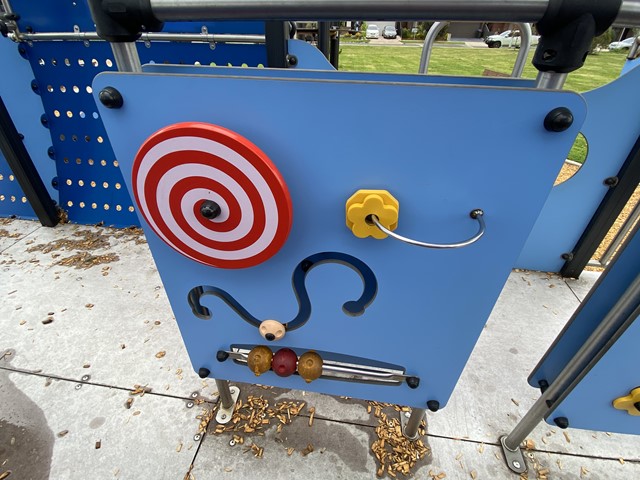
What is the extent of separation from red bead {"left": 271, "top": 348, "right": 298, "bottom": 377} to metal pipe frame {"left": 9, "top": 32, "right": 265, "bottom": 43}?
1546 millimetres

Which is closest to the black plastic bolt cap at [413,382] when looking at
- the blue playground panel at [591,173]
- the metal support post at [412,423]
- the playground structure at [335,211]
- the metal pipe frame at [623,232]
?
the playground structure at [335,211]

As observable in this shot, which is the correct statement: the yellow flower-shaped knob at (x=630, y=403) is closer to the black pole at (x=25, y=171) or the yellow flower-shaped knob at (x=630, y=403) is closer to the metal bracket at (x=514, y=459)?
the metal bracket at (x=514, y=459)

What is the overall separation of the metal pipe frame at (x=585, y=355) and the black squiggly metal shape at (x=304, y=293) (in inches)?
23.8

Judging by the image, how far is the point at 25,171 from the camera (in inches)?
92.4

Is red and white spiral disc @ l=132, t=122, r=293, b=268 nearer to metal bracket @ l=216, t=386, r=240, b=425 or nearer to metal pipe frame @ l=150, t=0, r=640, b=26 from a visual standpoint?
metal pipe frame @ l=150, t=0, r=640, b=26

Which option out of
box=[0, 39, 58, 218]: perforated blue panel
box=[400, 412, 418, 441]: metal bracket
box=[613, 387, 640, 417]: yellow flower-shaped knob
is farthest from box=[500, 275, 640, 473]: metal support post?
box=[0, 39, 58, 218]: perforated blue panel

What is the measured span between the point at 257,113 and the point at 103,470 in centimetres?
137

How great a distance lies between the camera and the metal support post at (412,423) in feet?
3.95

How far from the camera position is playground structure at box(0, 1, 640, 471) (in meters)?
0.59

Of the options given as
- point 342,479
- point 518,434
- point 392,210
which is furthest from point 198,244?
point 518,434

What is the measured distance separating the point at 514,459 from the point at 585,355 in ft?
1.83

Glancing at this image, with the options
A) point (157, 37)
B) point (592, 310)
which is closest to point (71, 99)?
point (157, 37)

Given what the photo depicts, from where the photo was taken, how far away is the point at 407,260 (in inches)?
30.6

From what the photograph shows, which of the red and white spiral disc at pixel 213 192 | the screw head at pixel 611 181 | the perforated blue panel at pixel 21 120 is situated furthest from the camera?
the perforated blue panel at pixel 21 120
